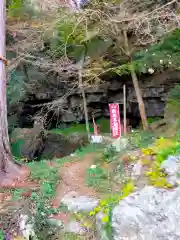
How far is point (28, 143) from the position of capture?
1185cm

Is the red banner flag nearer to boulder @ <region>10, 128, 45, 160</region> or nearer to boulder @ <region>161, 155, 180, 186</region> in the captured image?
boulder @ <region>161, 155, 180, 186</region>

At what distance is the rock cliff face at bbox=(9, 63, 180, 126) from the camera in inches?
509

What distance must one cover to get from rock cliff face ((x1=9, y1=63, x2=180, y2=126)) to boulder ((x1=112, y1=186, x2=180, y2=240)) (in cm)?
865

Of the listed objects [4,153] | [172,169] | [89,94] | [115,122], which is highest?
[89,94]

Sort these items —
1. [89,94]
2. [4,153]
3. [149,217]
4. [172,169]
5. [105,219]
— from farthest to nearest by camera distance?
[89,94], [4,153], [172,169], [105,219], [149,217]

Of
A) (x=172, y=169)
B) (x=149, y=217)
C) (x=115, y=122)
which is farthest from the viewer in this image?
(x=115, y=122)

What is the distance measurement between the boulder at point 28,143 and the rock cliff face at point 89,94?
107 centimetres

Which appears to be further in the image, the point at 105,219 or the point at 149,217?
the point at 105,219

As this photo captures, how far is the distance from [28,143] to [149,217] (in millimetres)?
8639

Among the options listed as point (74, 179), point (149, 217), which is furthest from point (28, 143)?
point (149, 217)

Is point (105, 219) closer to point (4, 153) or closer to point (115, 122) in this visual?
point (4, 153)

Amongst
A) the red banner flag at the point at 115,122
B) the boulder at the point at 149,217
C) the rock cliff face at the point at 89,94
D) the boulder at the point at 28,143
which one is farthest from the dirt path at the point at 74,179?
the rock cliff face at the point at 89,94

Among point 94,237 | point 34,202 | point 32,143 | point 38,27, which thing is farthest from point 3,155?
point 32,143

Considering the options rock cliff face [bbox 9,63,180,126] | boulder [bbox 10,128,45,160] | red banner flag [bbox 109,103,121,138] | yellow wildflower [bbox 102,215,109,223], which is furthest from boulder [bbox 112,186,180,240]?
rock cliff face [bbox 9,63,180,126]
